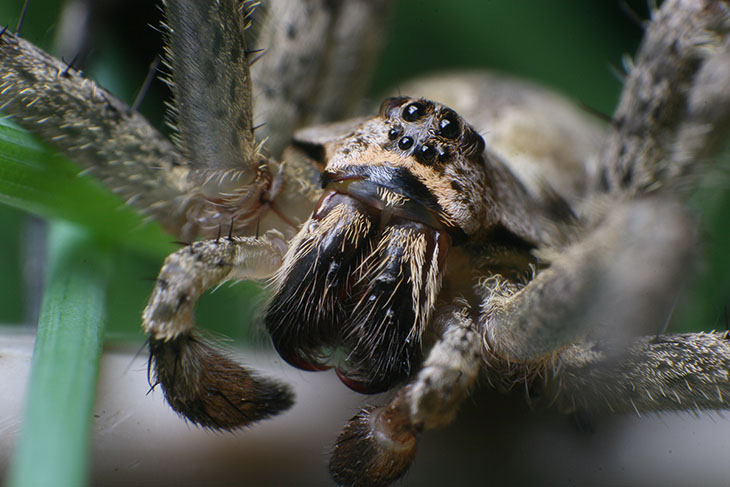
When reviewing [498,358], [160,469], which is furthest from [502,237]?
[160,469]

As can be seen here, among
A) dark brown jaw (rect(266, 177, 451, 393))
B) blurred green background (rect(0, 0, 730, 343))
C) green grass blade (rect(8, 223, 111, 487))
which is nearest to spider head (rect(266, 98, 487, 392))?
dark brown jaw (rect(266, 177, 451, 393))

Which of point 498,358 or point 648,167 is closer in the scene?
point 498,358

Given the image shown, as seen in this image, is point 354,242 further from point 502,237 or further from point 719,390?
point 719,390

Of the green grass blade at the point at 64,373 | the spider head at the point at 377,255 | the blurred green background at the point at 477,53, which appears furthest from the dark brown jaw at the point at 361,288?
the blurred green background at the point at 477,53

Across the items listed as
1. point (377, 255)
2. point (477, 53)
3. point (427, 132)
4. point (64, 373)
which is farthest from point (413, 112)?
point (477, 53)

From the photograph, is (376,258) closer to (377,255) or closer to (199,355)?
(377,255)
